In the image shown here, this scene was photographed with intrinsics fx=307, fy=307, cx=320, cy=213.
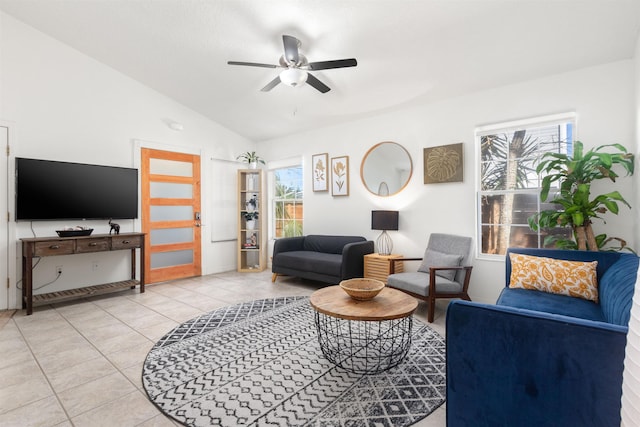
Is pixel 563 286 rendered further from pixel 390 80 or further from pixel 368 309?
pixel 390 80

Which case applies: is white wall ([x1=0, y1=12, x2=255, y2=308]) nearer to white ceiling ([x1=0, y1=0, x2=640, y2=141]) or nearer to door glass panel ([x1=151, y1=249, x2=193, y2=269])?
white ceiling ([x1=0, y1=0, x2=640, y2=141])

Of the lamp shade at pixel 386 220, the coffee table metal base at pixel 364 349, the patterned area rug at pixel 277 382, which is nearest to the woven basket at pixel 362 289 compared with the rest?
the coffee table metal base at pixel 364 349

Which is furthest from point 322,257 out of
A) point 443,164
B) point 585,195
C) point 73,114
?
point 73,114

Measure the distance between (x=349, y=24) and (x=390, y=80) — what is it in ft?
3.34

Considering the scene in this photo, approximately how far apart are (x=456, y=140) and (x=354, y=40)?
1.81m

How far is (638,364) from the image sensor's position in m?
0.57

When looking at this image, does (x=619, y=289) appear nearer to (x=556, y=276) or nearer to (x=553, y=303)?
(x=553, y=303)

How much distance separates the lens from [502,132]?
3.64m

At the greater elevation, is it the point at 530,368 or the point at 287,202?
the point at 287,202

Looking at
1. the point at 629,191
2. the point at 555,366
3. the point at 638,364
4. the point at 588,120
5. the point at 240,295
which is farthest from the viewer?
the point at 240,295

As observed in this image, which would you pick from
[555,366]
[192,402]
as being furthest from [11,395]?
[555,366]

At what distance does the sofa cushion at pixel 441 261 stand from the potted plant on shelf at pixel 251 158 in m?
3.68

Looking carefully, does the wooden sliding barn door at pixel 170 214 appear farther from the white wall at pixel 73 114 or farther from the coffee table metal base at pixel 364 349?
the coffee table metal base at pixel 364 349

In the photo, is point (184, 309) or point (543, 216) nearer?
point (543, 216)
